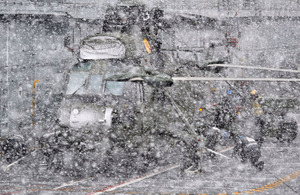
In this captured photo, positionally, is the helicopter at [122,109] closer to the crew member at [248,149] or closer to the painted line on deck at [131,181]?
the painted line on deck at [131,181]

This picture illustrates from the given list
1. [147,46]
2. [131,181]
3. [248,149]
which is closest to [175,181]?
[131,181]

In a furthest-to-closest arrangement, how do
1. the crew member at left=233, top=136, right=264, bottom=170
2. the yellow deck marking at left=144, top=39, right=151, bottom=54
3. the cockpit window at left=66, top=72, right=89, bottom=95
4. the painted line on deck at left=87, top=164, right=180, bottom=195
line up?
the yellow deck marking at left=144, top=39, right=151, bottom=54 → the painted line on deck at left=87, top=164, right=180, bottom=195 → the cockpit window at left=66, top=72, right=89, bottom=95 → the crew member at left=233, top=136, right=264, bottom=170

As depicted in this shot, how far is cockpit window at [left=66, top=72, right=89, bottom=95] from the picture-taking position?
14.2 ft

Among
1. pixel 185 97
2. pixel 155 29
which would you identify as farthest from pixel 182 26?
pixel 185 97

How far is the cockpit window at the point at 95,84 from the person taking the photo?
14.1 feet

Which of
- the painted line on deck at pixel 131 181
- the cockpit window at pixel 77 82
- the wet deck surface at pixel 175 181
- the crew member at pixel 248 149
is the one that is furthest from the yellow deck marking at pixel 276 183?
the cockpit window at pixel 77 82

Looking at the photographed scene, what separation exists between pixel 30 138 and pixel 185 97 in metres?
4.15

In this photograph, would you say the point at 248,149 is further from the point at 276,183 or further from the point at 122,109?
the point at 122,109

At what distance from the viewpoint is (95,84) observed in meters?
4.36

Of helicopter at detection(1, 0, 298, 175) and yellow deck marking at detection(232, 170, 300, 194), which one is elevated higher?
helicopter at detection(1, 0, 298, 175)

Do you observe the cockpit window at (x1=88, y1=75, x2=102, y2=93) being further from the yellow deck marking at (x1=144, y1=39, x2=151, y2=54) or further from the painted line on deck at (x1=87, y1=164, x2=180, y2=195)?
the painted line on deck at (x1=87, y1=164, x2=180, y2=195)

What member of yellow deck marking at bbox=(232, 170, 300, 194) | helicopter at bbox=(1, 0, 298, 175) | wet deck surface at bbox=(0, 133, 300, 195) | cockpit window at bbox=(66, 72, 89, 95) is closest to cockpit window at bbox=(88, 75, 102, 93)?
helicopter at bbox=(1, 0, 298, 175)

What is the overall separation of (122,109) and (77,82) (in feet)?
3.43

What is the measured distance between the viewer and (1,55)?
652cm
